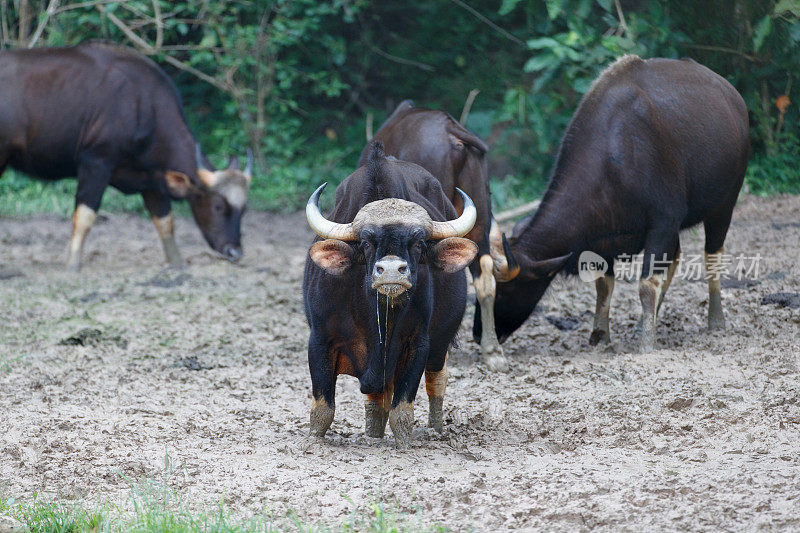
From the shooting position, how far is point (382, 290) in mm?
4184

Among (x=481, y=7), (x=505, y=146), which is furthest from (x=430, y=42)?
(x=505, y=146)

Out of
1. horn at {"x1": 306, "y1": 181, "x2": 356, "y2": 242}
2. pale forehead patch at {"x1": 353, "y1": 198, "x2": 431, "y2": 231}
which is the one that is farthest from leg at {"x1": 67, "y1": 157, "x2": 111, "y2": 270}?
pale forehead patch at {"x1": 353, "y1": 198, "x2": 431, "y2": 231}

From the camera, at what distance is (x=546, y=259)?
22.6 ft

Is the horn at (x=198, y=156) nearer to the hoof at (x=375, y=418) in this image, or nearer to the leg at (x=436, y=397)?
the leg at (x=436, y=397)

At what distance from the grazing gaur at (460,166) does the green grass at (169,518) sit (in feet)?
9.73

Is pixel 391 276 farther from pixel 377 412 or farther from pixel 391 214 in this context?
pixel 377 412

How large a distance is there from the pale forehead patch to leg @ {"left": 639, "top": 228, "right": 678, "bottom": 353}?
2621 millimetres

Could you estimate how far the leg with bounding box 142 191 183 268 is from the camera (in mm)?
10531

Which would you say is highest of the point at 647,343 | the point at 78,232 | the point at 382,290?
the point at 382,290

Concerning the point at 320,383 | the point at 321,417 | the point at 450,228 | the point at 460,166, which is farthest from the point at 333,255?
the point at 460,166

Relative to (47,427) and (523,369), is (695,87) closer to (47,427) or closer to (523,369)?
(523,369)

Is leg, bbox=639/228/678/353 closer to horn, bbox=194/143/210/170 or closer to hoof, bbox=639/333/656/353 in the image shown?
hoof, bbox=639/333/656/353

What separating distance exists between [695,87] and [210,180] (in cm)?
556

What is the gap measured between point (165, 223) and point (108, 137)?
1.10 m
